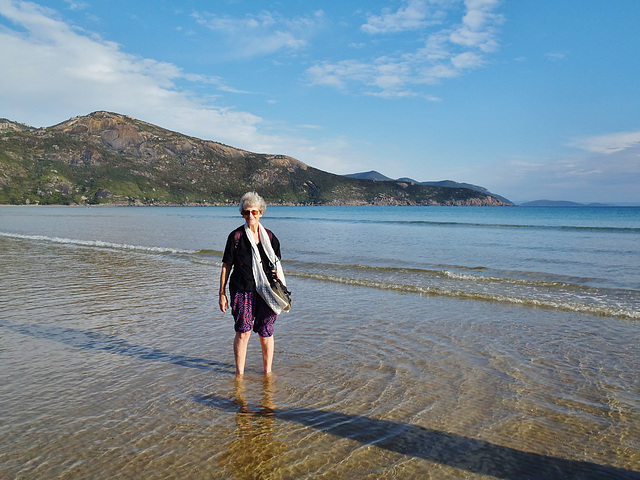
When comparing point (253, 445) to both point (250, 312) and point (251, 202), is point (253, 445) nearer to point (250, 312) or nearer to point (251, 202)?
point (250, 312)

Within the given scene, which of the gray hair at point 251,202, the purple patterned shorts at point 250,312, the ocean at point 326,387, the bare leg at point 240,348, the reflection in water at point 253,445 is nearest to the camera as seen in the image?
the reflection in water at point 253,445

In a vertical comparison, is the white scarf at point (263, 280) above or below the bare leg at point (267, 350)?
above

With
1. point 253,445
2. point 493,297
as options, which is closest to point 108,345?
point 253,445

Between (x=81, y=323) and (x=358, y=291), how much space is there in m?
6.80

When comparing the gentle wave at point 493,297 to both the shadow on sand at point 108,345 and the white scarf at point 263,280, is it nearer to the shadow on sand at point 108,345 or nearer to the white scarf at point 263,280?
the shadow on sand at point 108,345

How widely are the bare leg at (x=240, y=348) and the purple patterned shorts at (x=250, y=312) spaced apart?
0.35 ft

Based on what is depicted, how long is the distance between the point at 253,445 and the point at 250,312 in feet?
5.13

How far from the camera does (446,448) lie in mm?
3633

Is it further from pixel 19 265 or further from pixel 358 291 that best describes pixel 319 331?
pixel 19 265

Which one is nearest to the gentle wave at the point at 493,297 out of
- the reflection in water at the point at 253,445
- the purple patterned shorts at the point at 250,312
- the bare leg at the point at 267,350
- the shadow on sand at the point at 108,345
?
the bare leg at the point at 267,350

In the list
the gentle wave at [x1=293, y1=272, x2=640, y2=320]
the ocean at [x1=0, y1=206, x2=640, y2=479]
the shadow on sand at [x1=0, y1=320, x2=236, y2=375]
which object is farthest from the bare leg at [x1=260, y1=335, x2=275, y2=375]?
the gentle wave at [x1=293, y1=272, x2=640, y2=320]

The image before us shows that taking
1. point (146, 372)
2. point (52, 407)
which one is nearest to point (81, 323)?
point (146, 372)

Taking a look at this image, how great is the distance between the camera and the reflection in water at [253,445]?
328cm

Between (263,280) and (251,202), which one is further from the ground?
(251,202)
